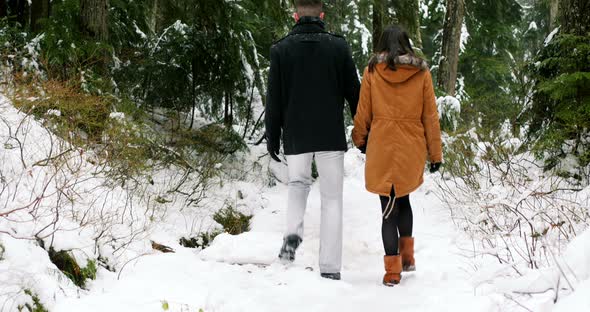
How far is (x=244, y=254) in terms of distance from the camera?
4383 mm

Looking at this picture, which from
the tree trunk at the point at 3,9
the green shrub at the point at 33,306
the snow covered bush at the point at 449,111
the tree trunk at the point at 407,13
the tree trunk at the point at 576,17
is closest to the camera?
the green shrub at the point at 33,306

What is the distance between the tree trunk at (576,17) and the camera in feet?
18.6

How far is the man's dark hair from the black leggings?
1.42 metres

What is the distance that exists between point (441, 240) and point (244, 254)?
1.86 m

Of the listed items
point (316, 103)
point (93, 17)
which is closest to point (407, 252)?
point (316, 103)

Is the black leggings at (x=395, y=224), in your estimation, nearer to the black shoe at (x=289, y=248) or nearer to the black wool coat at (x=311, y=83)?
the black wool coat at (x=311, y=83)

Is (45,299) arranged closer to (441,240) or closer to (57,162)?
(57,162)

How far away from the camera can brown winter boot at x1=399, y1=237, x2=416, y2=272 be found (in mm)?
3936

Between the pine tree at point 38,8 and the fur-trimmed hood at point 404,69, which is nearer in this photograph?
the fur-trimmed hood at point 404,69

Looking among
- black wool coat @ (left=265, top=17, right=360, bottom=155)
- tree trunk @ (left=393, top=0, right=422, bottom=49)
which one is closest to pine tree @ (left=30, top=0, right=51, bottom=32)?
tree trunk @ (left=393, top=0, right=422, bottom=49)

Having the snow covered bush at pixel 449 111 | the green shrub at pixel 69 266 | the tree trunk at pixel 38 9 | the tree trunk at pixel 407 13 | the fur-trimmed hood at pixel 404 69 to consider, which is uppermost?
the tree trunk at pixel 38 9

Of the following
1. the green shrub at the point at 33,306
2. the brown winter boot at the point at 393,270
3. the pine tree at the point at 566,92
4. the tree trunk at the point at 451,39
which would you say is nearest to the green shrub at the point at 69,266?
the green shrub at the point at 33,306

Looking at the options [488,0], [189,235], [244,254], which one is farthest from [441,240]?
[488,0]

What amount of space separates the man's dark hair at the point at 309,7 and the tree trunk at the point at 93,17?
352 cm
